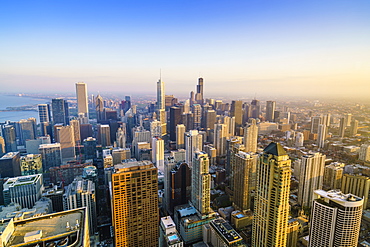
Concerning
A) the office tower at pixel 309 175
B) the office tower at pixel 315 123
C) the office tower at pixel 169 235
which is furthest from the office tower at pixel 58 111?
the office tower at pixel 315 123

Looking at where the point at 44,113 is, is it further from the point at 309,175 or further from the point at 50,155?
the point at 309,175

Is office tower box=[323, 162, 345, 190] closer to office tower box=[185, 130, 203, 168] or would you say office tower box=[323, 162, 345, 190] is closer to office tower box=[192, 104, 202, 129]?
office tower box=[185, 130, 203, 168]

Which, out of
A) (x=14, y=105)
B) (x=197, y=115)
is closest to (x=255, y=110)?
(x=197, y=115)

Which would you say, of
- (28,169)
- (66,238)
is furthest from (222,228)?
(28,169)

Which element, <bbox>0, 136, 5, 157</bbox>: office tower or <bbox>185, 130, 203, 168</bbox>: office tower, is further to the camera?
<bbox>0, 136, 5, 157</bbox>: office tower

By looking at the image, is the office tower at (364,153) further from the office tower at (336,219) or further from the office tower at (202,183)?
the office tower at (202,183)

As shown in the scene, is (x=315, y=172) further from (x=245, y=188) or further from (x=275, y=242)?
(x=275, y=242)

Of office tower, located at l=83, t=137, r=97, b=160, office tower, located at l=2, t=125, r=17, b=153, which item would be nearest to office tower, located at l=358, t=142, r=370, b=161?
office tower, located at l=83, t=137, r=97, b=160
